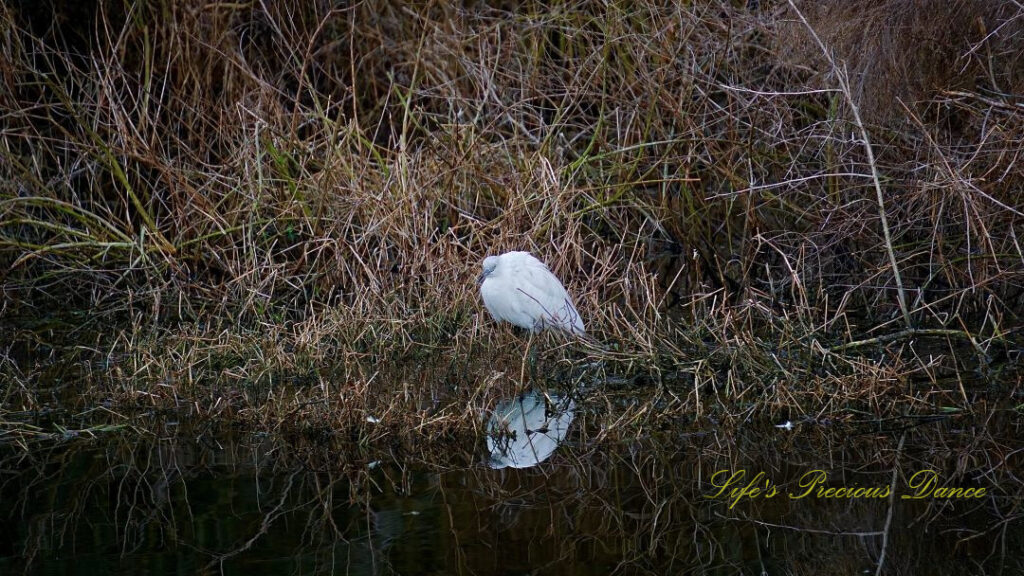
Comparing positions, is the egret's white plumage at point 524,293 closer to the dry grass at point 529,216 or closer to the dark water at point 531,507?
the dry grass at point 529,216

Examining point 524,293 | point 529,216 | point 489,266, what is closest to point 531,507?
point 524,293

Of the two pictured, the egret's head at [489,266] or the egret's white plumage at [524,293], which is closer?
the egret's white plumage at [524,293]

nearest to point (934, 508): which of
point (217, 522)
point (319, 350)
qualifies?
point (217, 522)

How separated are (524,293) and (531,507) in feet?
6.78

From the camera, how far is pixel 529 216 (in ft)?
22.5

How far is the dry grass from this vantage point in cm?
543

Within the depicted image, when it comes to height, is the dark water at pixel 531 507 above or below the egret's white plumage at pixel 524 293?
above

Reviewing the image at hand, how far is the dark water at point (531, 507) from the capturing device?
3.48 metres

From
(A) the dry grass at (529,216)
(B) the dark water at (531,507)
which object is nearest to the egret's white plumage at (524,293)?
(A) the dry grass at (529,216)

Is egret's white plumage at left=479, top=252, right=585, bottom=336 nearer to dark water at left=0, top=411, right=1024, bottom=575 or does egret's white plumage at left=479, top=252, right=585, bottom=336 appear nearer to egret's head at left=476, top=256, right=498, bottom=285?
egret's head at left=476, top=256, right=498, bottom=285

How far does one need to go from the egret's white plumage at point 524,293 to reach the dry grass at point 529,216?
19 cm

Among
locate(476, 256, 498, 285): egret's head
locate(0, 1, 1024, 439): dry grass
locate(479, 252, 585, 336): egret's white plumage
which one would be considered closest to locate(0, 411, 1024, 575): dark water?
locate(0, 1, 1024, 439): dry grass

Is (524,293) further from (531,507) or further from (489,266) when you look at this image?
(531,507)

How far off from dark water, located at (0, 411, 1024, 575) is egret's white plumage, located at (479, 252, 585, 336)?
46.8 inches
